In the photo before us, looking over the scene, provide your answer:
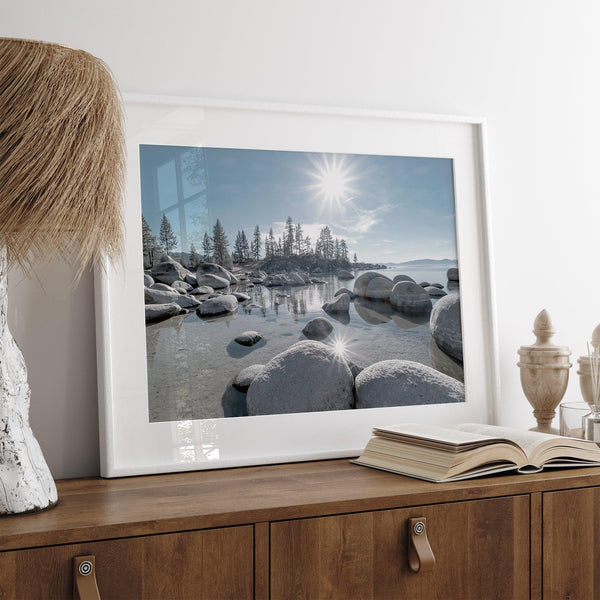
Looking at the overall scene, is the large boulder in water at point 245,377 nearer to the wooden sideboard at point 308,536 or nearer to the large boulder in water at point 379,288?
the wooden sideboard at point 308,536

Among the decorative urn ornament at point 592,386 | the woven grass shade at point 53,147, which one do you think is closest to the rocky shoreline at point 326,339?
the decorative urn ornament at point 592,386

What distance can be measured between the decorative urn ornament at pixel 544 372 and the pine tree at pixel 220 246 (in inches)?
29.1

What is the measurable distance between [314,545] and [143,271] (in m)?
0.64

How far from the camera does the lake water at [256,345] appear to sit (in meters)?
1.42

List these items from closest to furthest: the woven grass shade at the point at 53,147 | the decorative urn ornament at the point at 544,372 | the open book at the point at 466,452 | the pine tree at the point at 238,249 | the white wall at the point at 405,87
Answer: the woven grass shade at the point at 53,147, the open book at the point at 466,452, the white wall at the point at 405,87, the pine tree at the point at 238,249, the decorative urn ornament at the point at 544,372

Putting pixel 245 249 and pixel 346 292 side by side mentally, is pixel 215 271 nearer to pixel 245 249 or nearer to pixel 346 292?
pixel 245 249

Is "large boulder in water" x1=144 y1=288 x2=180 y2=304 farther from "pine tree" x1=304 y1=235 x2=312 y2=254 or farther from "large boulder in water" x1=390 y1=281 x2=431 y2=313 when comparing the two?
"large boulder in water" x1=390 y1=281 x2=431 y2=313

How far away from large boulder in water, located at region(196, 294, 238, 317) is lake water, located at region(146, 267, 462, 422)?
0.04 feet

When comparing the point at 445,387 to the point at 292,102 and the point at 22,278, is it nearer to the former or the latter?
the point at 292,102

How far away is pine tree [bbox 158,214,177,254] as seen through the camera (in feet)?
4.70

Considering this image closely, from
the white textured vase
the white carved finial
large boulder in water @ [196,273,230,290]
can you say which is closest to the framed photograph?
large boulder in water @ [196,273,230,290]

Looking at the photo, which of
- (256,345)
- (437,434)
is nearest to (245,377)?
(256,345)

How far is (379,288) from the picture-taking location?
1594mm

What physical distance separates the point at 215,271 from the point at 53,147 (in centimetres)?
53
